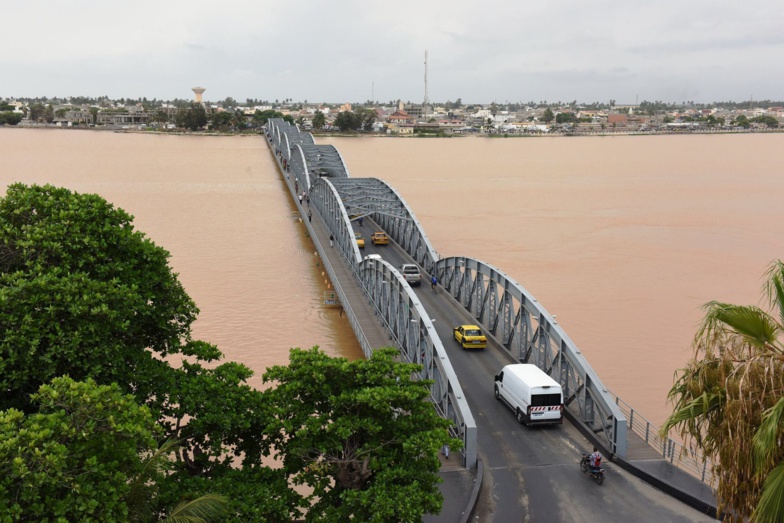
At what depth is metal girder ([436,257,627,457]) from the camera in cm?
1736

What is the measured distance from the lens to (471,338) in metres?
24.2

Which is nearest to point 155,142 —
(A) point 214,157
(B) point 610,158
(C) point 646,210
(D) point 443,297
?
(A) point 214,157

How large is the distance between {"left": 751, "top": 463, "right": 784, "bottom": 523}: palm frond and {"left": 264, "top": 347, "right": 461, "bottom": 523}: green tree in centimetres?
594

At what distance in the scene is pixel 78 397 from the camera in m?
9.34

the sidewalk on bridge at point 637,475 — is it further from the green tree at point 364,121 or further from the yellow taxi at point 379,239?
the green tree at point 364,121

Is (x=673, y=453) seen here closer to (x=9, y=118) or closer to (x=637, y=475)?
(x=637, y=475)

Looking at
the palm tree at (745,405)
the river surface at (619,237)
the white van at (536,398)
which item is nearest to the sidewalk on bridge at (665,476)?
the white van at (536,398)

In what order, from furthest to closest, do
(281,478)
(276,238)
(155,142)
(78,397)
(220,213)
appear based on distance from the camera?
(155,142), (220,213), (276,238), (281,478), (78,397)

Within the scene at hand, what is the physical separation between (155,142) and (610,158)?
3467 inches

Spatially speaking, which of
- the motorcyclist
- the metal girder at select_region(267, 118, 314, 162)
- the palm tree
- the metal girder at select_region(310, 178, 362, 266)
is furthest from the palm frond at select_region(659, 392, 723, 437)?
the metal girder at select_region(267, 118, 314, 162)

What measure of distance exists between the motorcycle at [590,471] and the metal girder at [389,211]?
64.5ft

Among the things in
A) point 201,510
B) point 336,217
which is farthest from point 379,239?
point 201,510

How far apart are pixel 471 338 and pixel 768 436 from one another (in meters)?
17.9

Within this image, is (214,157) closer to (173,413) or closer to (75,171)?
(75,171)
